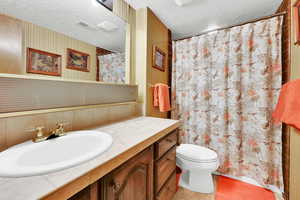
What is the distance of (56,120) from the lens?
80cm

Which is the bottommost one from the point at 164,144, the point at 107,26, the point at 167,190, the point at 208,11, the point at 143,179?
the point at 167,190

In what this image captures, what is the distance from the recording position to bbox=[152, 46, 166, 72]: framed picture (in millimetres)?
1612

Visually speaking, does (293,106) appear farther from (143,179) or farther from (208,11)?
(208,11)

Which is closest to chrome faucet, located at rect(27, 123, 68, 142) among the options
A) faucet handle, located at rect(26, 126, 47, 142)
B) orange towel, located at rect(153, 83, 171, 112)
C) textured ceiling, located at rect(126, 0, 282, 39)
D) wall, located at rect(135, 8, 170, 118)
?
faucet handle, located at rect(26, 126, 47, 142)

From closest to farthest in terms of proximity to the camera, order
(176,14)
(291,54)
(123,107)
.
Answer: (291,54) < (123,107) < (176,14)

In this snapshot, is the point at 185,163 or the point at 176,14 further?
the point at 176,14

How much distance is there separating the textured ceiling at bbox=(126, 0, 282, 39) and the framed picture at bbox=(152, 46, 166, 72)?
0.43 m

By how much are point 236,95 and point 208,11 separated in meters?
1.08

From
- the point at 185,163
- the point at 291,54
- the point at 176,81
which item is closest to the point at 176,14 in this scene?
the point at 176,81

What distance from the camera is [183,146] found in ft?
5.20

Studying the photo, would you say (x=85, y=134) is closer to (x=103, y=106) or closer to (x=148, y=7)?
(x=103, y=106)

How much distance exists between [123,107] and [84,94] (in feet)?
1.37

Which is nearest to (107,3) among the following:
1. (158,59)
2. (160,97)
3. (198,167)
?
(158,59)

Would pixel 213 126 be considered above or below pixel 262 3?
below
